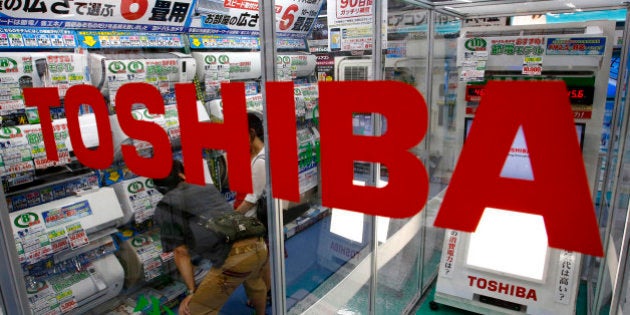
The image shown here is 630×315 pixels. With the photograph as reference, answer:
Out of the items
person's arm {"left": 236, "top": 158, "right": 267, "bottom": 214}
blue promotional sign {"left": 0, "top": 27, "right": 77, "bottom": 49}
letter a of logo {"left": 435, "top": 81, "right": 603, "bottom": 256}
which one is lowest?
person's arm {"left": 236, "top": 158, "right": 267, "bottom": 214}

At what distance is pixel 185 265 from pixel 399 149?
7.46ft

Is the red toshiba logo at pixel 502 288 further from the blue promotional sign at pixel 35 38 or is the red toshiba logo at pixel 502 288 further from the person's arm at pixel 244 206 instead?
the blue promotional sign at pixel 35 38

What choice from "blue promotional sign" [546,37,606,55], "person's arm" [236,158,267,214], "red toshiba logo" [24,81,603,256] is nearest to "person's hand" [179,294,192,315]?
"person's arm" [236,158,267,214]

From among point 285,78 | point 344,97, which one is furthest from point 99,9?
point 344,97

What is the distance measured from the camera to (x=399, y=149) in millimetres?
1730

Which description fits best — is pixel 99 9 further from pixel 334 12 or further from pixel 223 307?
pixel 223 307

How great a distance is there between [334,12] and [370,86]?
2.97ft

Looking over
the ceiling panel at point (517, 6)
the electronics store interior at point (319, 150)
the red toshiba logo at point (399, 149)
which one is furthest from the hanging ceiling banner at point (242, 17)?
the ceiling panel at point (517, 6)

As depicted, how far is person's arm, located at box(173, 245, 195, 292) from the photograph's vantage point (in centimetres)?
337

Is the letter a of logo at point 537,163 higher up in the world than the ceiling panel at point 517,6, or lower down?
lower down

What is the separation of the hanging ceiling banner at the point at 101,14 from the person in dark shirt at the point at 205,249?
1011mm

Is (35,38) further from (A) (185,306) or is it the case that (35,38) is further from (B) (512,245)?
(B) (512,245)

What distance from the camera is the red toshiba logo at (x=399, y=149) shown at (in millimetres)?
1503

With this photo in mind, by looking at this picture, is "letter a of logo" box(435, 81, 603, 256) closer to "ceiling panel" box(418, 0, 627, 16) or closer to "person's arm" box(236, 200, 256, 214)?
"person's arm" box(236, 200, 256, 214)
